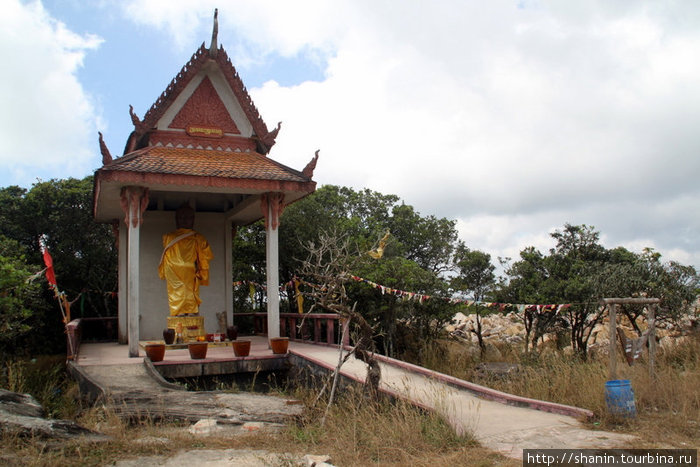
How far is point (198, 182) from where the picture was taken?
10906 millimetres

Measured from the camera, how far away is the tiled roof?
1085 cm

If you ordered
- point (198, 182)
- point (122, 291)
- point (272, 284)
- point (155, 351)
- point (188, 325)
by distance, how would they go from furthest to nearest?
point (122, 291)
point (188, 325)
point (272, 284)
point (198, 182)
point (155, 351)

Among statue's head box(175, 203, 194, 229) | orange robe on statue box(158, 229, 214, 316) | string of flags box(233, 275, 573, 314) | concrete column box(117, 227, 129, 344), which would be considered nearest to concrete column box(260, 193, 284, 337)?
string of flags box(233, 275, 573, 314)

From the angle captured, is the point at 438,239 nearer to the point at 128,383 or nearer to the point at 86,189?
the point at 86,189

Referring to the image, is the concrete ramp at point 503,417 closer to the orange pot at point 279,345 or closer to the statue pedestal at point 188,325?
the orange pot at point 279,345

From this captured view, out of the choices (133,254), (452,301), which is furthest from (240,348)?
(452,301)

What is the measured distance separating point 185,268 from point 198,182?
2883 millimetres

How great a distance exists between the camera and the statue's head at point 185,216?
13.4 meters

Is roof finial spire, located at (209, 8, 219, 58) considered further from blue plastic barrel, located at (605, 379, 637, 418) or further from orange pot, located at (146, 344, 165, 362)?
blue plastic barrel, located at (605, 379, 637, 418)

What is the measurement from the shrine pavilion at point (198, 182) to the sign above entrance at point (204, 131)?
0.02 metres

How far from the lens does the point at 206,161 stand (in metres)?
11.9

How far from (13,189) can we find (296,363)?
43.8 feet

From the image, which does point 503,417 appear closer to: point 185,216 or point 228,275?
point 185,216

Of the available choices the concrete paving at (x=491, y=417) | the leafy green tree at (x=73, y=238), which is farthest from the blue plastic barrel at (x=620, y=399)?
the leafy green tree at (x=73, y=238)
